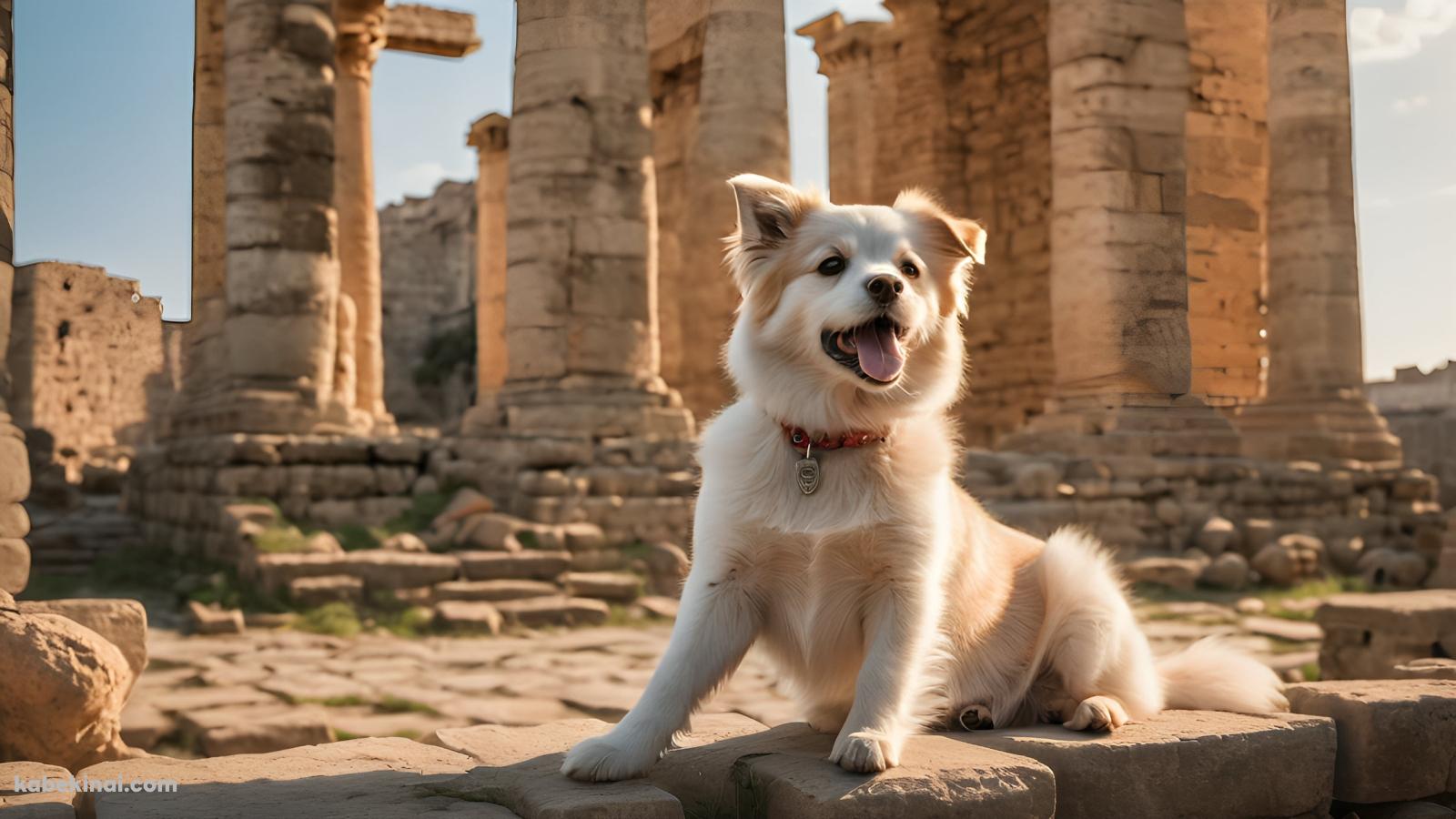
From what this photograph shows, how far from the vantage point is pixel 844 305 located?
2592mm

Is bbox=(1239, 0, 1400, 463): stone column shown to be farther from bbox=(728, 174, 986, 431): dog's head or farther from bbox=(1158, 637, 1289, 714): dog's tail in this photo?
bbox=(728, 174, 986, 431): dog's head

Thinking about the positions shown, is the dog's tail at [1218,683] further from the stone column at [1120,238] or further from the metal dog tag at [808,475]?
the stone column at [1120,238]

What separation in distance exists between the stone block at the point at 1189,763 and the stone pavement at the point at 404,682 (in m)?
1.88

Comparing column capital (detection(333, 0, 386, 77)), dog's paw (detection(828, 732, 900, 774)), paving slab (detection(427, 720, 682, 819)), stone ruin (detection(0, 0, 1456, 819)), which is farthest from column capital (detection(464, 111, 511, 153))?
dog's paw (detection(828, 732, 900, 774))

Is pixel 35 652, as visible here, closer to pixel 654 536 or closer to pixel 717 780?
pixel 717 780

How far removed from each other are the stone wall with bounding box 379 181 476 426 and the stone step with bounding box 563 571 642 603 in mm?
22152

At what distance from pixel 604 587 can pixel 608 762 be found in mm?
6467

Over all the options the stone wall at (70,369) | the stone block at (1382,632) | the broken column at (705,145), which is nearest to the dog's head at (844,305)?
the stone block at (1382,632)

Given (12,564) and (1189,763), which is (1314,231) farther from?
(12,564)

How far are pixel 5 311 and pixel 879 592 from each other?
3.84 m

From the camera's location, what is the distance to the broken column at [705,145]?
13.3 meters

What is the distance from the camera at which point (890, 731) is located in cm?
256

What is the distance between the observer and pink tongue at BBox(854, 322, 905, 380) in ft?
8.55

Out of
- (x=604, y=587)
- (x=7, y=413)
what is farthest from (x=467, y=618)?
(x=7, y=413)
